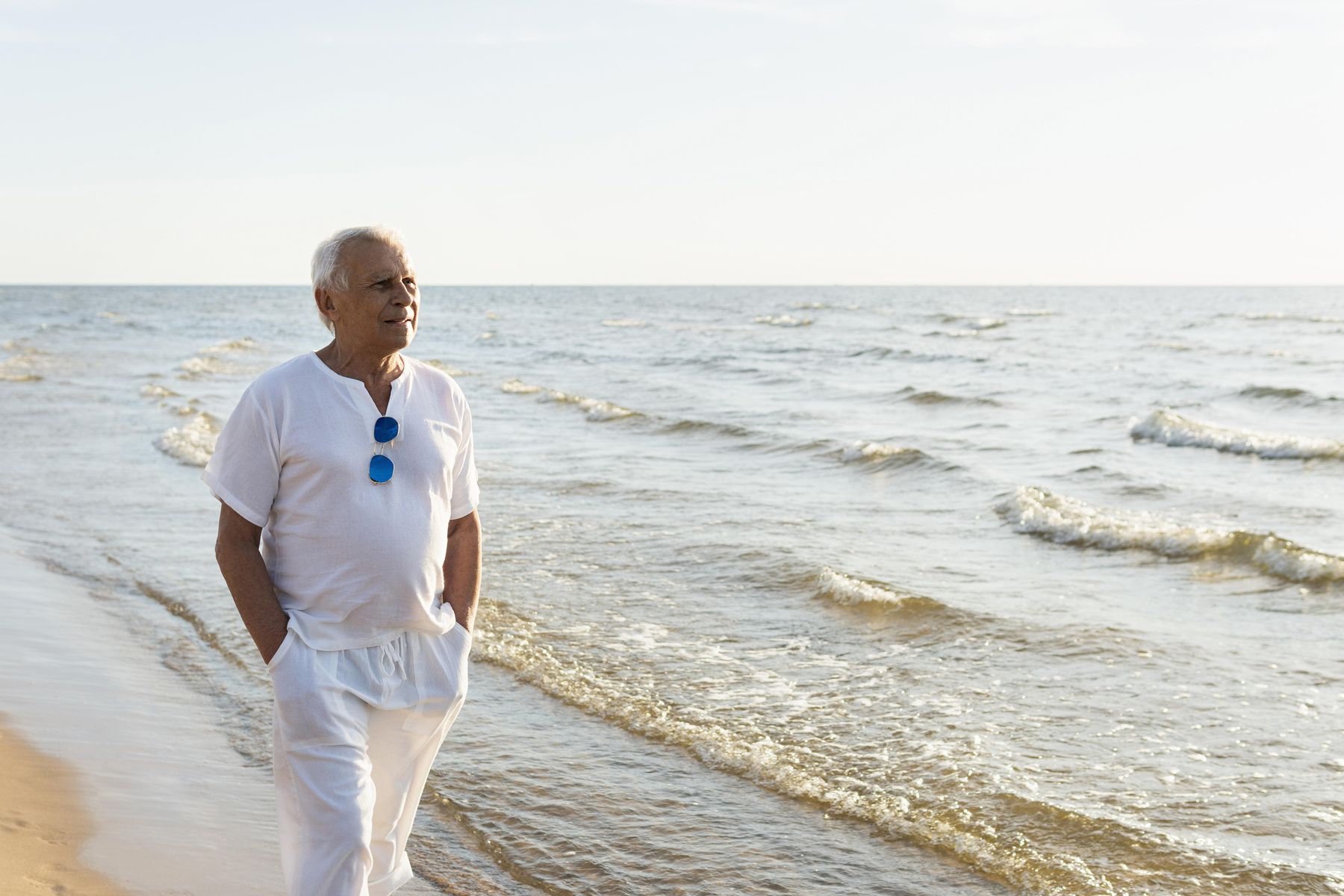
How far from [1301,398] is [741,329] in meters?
32.1

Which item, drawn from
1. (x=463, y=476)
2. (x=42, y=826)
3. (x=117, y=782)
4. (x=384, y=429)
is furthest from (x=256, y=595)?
(x=117, y=782)

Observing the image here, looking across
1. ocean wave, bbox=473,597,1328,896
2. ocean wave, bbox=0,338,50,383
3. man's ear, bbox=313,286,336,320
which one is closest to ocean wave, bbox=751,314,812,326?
ocean wave, bbox=0,338,50,383

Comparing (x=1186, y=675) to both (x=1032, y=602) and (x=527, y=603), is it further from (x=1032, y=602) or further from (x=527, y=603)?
(x=527, y=603)

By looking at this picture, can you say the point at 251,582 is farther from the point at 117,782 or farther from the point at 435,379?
the point at 117,782

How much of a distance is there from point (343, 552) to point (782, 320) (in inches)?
2375

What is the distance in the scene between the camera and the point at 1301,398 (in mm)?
22953

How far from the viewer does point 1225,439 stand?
17172mm

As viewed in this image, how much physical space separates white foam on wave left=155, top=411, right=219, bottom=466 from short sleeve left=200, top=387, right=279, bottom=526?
1154 cm

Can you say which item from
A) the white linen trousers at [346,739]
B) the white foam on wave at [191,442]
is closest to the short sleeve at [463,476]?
the white linen trousers at [346,739]

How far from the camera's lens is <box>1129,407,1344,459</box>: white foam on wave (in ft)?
53.5

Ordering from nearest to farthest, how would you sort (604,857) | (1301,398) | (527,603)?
(604,857), (527,603), (1301,398)

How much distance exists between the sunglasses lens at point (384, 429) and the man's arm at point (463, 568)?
38 centimetres

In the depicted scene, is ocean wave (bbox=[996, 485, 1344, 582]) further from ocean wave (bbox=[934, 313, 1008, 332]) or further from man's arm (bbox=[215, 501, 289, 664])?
ocean wave (bbox=[934, 313, 1008, 332])

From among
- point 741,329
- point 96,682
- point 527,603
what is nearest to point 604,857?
point 96,682
